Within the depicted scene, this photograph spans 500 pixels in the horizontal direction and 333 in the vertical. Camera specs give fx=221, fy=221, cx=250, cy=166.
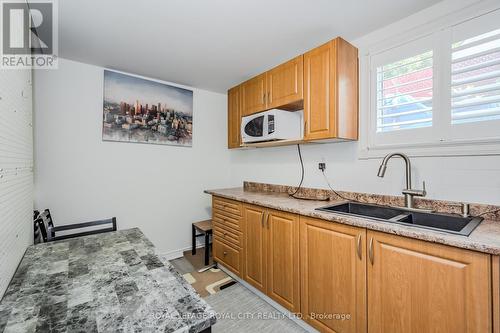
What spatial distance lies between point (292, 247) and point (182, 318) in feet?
3.86

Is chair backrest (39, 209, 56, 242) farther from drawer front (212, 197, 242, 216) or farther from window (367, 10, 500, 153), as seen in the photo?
window (367, 10, 500, 153)

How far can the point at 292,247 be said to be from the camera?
1729 mm

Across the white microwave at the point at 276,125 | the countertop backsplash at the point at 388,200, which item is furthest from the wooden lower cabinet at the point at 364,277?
Result: the white microwave at the point at 276,125

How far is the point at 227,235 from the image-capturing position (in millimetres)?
2436

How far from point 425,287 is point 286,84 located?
185 centimetres

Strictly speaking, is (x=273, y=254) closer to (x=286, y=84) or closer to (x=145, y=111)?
(x=286, y=84)

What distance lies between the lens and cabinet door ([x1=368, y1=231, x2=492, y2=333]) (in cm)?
95

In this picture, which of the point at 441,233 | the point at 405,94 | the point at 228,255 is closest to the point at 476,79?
the point at 405,94

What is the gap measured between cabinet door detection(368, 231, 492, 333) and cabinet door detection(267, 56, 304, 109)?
4.56 ft

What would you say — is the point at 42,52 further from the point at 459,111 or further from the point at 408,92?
the point at 459,111

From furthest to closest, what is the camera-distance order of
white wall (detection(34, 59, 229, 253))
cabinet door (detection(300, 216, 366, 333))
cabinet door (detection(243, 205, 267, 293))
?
white wall (detection(34, 59, 229, 253))
cabinet door (detection(243, 205, 267, 293))
cabinet door (detection(300, 216, 366, 333))

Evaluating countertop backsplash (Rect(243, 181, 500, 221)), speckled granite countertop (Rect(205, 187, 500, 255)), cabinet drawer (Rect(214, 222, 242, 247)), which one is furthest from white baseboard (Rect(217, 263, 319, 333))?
countertop backsplash (Rect(243, 181, 500, 221))

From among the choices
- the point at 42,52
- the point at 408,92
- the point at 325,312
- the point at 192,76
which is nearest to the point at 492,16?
the point at 408,92

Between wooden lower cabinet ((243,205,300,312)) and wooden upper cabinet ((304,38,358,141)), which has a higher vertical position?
wooden upper cabinet ((304,38,358,141))
